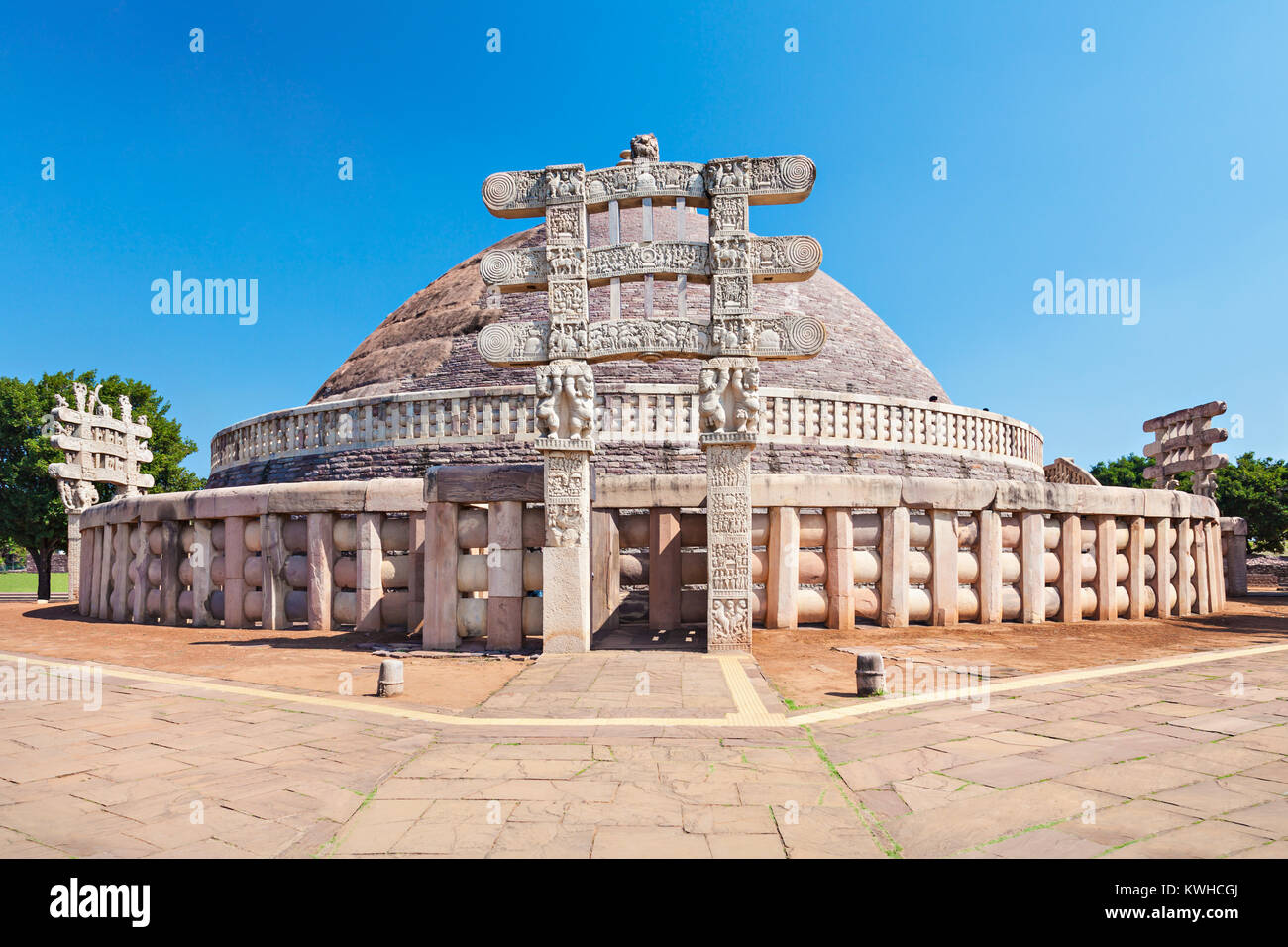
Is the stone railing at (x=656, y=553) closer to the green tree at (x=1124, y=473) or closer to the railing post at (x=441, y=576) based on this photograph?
the railing post at (x=441, y=576)

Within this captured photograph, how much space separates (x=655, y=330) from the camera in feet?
25.5

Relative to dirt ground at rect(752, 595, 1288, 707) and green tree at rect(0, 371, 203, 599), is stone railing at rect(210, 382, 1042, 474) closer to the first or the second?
dirt ground at rect(752, 595, 1288, 707)

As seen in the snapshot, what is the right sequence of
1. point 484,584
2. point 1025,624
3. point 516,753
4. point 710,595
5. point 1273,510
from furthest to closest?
point 1273,510, point 1025,624, point 484,584, point 710,595, point 516,753

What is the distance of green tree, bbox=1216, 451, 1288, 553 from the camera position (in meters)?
25.0

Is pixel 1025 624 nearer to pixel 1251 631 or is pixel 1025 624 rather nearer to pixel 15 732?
pixel 1251 631

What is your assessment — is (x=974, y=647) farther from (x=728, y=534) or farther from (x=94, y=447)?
(x=94, y=447)

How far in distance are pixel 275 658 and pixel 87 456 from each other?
18301mm

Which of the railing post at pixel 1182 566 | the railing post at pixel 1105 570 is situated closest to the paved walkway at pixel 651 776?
the railing post at pixel 1105 570

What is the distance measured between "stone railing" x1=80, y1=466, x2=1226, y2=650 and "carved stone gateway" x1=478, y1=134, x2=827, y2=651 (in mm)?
594

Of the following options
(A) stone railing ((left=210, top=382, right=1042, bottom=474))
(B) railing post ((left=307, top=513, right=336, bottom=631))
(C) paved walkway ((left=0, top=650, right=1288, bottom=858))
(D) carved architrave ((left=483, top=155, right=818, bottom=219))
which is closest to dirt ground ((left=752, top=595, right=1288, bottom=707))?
(C) paved walkway ((left=0, top=650, right=1288, bottom=858))

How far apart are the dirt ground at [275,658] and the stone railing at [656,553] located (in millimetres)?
457

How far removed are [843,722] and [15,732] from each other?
5242 mm
